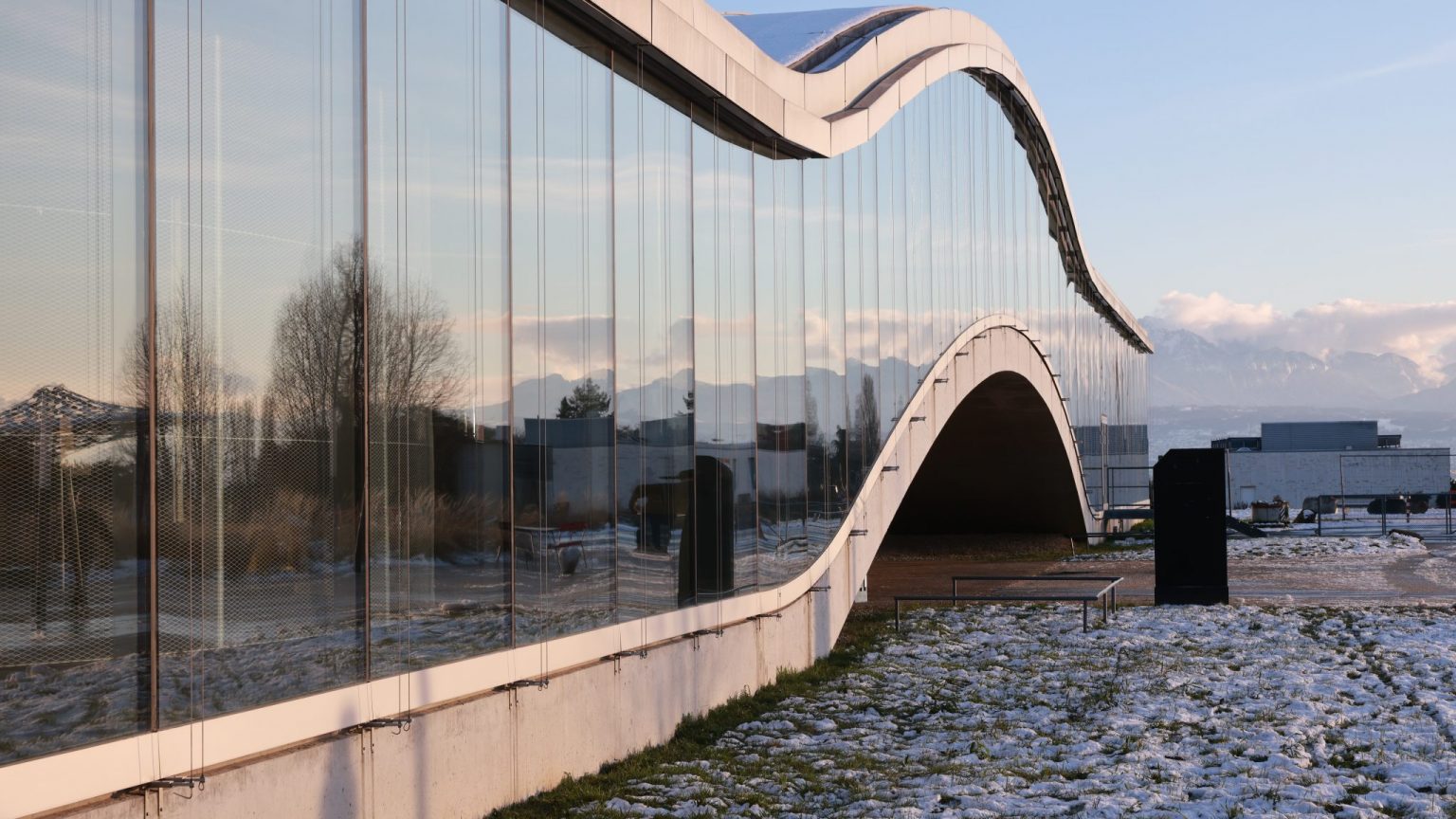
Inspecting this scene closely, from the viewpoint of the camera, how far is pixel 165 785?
669 centimetres

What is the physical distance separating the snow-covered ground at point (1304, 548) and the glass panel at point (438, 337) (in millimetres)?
27527

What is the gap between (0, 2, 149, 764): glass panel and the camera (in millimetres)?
6246

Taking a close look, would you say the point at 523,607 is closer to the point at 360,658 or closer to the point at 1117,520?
the point at 360,658

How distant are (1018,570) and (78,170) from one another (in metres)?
30.1

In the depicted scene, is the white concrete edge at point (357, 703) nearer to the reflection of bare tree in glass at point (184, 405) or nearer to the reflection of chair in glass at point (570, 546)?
the reflection of chair in glass at point (570, 546)

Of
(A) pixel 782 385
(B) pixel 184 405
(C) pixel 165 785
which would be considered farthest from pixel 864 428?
(C) pixel 165 785

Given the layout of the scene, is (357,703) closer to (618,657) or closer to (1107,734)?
(618,657)

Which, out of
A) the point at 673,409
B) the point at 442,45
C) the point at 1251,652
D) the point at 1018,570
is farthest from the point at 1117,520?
the point at 442,45

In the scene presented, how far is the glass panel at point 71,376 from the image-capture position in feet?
20.5

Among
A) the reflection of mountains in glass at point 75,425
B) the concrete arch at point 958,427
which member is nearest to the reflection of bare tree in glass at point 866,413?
the concrete arch at point 958,427

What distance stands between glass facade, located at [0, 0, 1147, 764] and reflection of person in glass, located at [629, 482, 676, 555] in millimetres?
35

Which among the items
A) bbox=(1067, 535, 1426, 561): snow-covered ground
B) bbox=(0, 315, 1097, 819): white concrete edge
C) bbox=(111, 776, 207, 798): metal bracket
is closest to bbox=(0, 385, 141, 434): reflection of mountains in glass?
bbox=(0, 315, 1097, 819): white concrete edge

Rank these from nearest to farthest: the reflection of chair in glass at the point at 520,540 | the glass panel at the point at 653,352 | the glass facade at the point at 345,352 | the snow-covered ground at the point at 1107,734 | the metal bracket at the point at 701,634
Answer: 1. the glass facade at the point at 345,352
2. the snow-covered ground at the point at 1107,734
3. the reflection of chair in glass at the point at 520,540
4. the glass panel at the point at 653,352
5. the metal bracket at the point at 701,634

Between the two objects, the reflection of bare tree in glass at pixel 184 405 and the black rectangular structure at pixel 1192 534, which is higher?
the reflection of bare tree in glass at pixel 184 405
